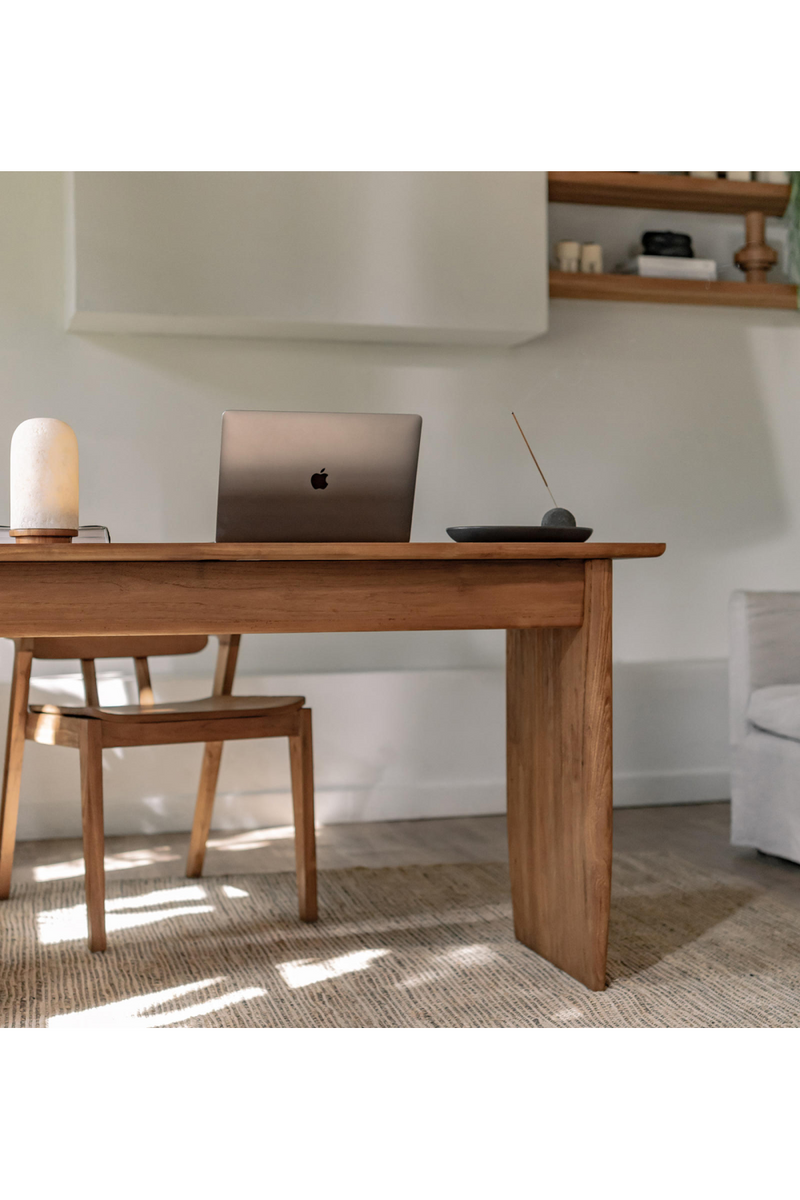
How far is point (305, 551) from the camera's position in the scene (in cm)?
168

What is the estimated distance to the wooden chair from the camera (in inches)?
86.1

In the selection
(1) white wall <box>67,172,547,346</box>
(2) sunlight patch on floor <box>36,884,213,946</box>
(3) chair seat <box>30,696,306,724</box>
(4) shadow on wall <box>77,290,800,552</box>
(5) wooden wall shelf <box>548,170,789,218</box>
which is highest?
(5) wooden wall shelf <box>548,170,789,218</box>

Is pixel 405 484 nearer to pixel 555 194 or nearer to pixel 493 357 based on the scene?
pixel 493 357

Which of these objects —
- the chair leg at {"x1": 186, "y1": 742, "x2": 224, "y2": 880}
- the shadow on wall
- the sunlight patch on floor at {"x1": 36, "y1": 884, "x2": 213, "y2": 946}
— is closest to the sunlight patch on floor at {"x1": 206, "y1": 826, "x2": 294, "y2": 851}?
the chair leg at {"x1": 186, "y1": 742, "x2": 224, "y2": 880}

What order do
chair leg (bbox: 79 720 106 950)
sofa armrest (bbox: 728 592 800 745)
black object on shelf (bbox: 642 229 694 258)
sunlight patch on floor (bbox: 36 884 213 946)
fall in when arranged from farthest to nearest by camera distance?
1. black object on shelf (bbox: 642 229 694 258)
2. sofa armrest (bbox: 728 592 800 745)
3. sunlight patch on floor (bbox: 36 884 213 946)
4. chair leg (bbox: 79 720 106 950)

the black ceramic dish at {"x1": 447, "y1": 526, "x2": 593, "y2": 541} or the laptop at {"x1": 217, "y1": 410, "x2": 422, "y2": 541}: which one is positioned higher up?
the laptop at {"x1": 217, "y1": 410, "x2": 422, "y2": 541}

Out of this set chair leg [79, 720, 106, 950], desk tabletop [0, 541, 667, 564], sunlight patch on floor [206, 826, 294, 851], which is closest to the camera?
desk tabletop [0, 541, 667, 564]

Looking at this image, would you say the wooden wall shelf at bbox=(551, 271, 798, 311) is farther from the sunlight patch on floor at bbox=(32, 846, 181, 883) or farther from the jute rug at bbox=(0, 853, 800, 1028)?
the sunlight patch on floor at bbox=(32, 846, 181, 883)

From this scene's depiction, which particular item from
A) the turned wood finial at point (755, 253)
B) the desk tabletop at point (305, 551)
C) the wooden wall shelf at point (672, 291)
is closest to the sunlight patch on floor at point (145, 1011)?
the desk tabletop at point (305, 551)

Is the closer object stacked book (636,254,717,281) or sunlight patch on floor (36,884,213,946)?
sunlight patch on floor (36,884,213,946)

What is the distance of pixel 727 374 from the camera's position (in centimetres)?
412

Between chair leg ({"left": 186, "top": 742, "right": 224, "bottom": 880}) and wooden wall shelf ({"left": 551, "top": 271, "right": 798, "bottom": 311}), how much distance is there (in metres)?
2.06
